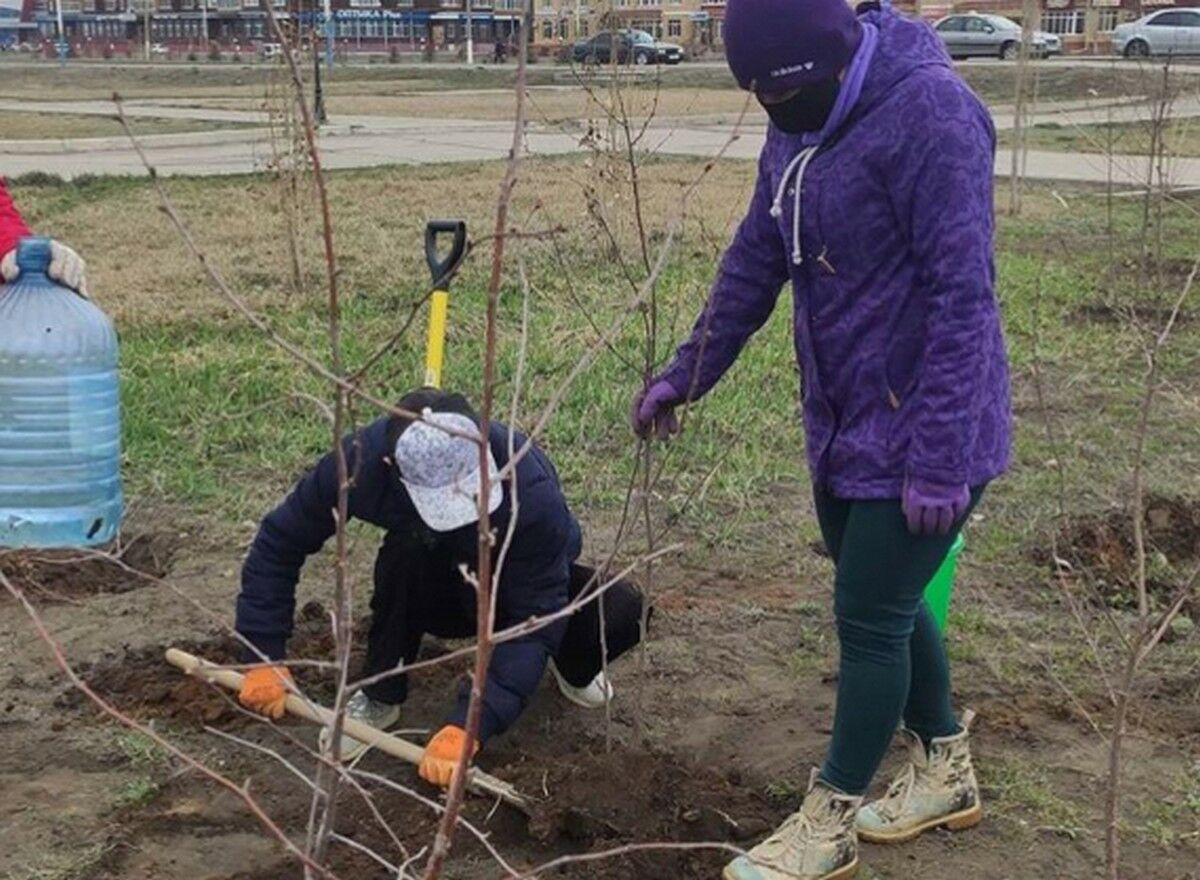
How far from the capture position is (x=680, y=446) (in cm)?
529

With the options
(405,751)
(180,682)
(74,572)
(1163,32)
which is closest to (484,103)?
(1163,32)

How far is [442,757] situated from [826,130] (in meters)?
1.37

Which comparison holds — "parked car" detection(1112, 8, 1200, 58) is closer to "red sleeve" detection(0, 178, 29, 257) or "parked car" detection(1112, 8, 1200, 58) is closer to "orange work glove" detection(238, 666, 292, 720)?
"red sleeve" detection(0, 178, 29, 257)

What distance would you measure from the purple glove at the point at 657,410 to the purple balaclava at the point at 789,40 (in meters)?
0.71

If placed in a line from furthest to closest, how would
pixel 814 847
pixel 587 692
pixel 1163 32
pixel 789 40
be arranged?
1. pixel 1163 32
2. pixel 587 692
3. pixel 814 847
4. pixel 789 40

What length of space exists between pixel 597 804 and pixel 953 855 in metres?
0.69

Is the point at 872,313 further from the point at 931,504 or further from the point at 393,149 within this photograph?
the point at 393,149

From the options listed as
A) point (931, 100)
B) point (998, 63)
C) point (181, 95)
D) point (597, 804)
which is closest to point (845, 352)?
point (931, 100)

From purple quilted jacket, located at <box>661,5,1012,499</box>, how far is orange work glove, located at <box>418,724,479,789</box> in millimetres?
892

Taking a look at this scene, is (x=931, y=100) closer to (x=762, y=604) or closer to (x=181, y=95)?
(x=762, y=604)

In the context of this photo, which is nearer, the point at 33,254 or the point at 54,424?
the point at 33,254

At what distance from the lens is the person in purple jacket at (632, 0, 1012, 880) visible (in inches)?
91.7

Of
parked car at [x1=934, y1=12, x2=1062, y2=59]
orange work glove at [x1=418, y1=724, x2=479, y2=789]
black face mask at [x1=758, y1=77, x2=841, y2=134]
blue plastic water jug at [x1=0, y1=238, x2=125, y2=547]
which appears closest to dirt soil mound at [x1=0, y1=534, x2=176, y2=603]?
blue plastic water jug at [x1=0, y1=238, x2=125, y2=547]

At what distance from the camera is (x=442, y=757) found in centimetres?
289
